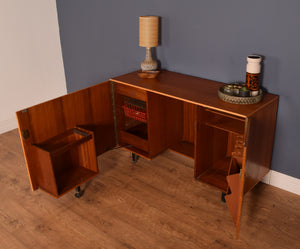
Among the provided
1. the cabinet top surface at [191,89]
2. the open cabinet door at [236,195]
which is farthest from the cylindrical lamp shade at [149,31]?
the open cabinet door at [236,195]

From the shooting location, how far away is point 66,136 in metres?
2.68

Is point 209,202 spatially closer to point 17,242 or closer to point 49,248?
point 49,248

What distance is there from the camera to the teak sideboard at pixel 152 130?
91.6 inches

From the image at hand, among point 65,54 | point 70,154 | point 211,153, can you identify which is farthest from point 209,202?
point 65,54

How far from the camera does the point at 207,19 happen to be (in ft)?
8.70

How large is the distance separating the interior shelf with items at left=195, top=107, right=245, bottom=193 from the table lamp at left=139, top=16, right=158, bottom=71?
705 millimetres

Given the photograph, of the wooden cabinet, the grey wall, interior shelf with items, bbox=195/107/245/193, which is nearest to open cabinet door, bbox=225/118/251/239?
interior shelf with items, bbox=195/107/245/193

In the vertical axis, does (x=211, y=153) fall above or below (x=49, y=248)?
above

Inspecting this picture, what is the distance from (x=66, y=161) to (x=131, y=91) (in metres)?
0.81

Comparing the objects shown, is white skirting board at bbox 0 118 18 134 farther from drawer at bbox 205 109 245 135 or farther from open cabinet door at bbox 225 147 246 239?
open cabinet door at bbox 225 147 246 239

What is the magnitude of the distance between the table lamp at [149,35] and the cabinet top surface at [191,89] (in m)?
0.12

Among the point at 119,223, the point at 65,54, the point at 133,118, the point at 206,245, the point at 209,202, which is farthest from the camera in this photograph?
the point at 65,54

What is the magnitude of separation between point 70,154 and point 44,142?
0.36m

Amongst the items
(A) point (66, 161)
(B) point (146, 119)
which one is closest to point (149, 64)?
(B) point (146, 119)
